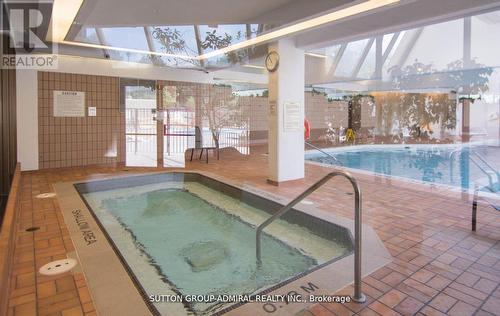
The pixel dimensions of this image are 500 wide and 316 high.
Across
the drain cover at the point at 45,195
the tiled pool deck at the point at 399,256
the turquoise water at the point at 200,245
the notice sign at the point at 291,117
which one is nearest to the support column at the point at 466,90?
the tiled pool deck at the point at 399,256

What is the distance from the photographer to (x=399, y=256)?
2441mm

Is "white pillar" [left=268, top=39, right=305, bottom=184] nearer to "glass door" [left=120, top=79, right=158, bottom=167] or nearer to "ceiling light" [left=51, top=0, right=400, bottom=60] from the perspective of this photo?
"ceiling light" [left=51, top=0, right=400, bottom=60]

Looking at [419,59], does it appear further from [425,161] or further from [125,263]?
[125,263]

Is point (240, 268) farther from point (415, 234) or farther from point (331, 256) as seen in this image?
point (415, 234)

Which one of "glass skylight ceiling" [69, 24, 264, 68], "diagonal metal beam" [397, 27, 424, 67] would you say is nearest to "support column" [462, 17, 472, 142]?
"diagonal metal beam" [397, 27, 424, 67]

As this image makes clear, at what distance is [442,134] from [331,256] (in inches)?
271

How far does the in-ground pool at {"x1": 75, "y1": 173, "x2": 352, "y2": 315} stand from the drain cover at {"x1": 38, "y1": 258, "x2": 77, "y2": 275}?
1.20ft

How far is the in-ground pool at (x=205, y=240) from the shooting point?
8.39 feet

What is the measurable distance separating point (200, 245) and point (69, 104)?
4716mm

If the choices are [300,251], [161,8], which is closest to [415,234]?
[300,251]

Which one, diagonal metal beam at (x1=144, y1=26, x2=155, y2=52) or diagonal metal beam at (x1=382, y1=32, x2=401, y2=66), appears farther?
diagonal metal beam at (x1=382, y1=32, x2=401, y2=66)

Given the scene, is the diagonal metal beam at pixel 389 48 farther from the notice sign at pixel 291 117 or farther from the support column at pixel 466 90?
the notice sign at pixel 291 117

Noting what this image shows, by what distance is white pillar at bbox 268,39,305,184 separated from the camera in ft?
15.9

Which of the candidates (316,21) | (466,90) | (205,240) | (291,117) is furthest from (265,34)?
(466,90)
